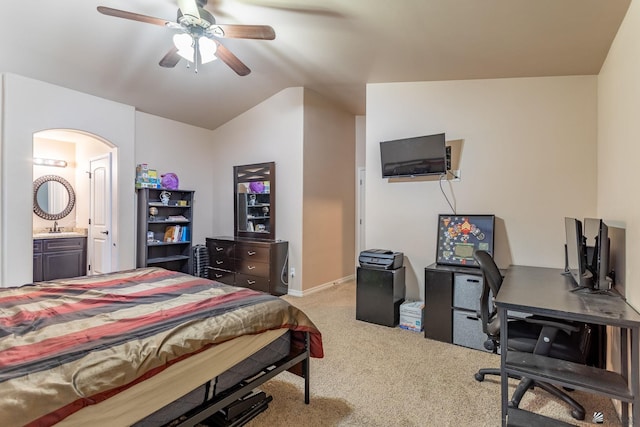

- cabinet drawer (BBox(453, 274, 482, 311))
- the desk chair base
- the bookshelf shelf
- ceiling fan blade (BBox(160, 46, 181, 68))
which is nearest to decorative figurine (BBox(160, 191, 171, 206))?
the bookshelf shelf

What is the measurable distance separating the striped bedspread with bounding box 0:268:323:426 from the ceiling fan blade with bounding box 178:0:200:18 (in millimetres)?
1896

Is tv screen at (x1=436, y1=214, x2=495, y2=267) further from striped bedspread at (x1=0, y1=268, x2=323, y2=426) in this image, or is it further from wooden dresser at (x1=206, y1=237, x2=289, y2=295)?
wooden dresser at (x1=206, y1=237, x2=289, y2=295)

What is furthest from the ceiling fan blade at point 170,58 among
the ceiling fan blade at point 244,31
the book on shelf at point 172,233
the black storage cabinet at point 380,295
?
the book on shelf at point 172,233

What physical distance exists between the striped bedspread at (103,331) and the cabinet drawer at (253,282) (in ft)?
6.51

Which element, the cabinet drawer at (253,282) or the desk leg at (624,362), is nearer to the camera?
the desk leg at (624,362)

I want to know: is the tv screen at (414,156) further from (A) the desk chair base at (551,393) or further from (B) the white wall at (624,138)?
(A) the desk chair base at (551,393)

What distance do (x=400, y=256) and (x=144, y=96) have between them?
3.85m

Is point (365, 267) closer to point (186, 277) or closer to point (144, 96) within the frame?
point (186, 277)

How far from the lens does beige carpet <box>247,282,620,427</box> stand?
190cm

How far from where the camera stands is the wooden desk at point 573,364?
60.7 inches

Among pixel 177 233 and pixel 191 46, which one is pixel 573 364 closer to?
pixel 191 46

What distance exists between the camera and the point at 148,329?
1468mm

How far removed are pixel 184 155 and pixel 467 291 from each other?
180 inches

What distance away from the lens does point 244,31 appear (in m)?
2.39
